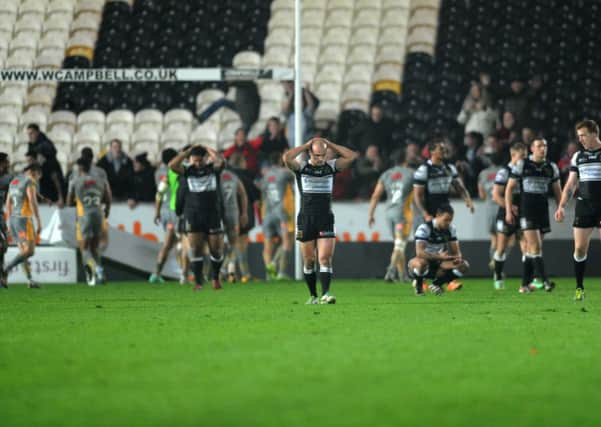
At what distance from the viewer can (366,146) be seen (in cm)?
2358

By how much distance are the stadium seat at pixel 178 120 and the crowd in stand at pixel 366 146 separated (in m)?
3.61

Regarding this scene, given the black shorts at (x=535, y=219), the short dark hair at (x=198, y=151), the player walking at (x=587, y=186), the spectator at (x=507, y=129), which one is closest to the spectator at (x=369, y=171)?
the spectator at (x=507, y=129)

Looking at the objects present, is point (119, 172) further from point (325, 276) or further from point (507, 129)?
point (325, 276)

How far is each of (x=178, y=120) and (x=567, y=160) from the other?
9.39m

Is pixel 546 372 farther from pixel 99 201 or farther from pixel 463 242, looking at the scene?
pixel 463 242

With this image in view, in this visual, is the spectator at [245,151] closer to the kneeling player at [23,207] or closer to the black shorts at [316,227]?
the kneeling player at [23,207]

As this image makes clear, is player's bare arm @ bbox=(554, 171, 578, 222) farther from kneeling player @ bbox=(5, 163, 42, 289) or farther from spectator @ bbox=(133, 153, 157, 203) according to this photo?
spectator @ bbox=(133, 153, 157, 203)

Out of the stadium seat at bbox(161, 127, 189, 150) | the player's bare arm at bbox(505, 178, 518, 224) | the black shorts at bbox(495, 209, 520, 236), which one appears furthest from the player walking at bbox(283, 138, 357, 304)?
the stadium seat at bbox(161, 127, 189, 150)

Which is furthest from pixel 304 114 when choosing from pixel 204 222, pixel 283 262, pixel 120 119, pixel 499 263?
pixel 499 263

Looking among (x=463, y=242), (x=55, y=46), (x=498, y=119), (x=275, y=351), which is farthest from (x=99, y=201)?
(x=275, y=351)

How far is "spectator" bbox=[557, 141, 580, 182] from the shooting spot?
2228 cm

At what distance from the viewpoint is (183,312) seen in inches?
479

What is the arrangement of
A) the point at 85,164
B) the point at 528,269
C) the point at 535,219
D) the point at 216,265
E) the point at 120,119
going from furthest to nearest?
the point at 120,119 < the point at 85,164 < the point at 216,265 < the point at 528,269 < the point at 535,219

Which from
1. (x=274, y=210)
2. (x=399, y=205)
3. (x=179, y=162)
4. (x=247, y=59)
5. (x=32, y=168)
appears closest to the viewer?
(x=179, y=162)
